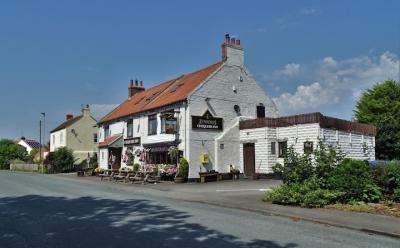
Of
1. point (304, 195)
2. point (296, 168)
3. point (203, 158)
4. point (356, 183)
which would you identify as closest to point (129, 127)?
point (203, 158)

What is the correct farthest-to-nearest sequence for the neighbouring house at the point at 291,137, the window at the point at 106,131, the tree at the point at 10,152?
the tree at the point at 10,152, the window at the point at 106,131, the neighbouring house at the point at 291,137

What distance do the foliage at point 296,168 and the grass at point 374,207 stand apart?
2120 millimetres

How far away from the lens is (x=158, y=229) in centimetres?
1012

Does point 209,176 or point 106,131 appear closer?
point 209,176

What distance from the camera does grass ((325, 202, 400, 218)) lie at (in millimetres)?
12809

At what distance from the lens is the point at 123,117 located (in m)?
38.0

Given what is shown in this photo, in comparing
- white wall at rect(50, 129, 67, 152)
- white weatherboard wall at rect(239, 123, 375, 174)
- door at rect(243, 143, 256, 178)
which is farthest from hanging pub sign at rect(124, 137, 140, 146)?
white wall at rect(50, 129, 67, 152)

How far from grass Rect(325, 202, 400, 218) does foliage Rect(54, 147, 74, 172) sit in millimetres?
41410

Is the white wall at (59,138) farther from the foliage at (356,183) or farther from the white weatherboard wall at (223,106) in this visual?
the foliage at (356,183)

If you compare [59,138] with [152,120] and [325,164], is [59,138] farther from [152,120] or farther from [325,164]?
[325,164]

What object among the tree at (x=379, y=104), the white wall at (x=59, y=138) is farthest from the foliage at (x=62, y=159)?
the tree at (x=379, y=104)

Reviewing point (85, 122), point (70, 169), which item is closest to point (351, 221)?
point (70, 169)

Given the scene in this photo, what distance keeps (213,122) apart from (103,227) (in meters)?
20.3

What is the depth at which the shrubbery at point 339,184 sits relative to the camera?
1459 centimetres
